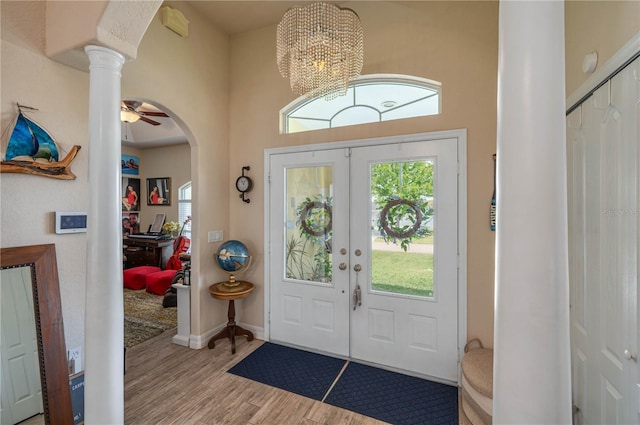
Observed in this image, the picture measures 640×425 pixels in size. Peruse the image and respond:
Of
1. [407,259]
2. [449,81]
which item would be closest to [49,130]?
[407,259]

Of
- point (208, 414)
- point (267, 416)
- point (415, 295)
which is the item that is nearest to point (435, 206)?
point (415, 295)

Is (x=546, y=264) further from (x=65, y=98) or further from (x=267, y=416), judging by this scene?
(x=65, y=98)

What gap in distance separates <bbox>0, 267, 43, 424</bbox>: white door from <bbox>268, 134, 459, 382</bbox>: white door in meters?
1.97

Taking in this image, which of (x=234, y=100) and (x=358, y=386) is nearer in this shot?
(x=358, y=386)

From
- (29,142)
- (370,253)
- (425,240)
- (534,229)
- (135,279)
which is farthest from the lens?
(135,279)

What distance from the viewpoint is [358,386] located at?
2504 mm

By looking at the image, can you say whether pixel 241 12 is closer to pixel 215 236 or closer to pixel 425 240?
pixel 215 236

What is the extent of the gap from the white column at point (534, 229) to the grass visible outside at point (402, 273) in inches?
75.9

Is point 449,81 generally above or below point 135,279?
above

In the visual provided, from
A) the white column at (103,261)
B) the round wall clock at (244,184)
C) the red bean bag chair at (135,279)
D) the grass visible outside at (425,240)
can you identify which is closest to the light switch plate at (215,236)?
the round wall clock at (244,184)

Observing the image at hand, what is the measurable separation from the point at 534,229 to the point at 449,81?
2256mm

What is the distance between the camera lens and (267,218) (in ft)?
10.8

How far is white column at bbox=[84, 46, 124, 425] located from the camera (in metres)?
1.64

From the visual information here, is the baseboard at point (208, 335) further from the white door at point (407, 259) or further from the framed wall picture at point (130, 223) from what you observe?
the framed wall picture at point (130, 223)
